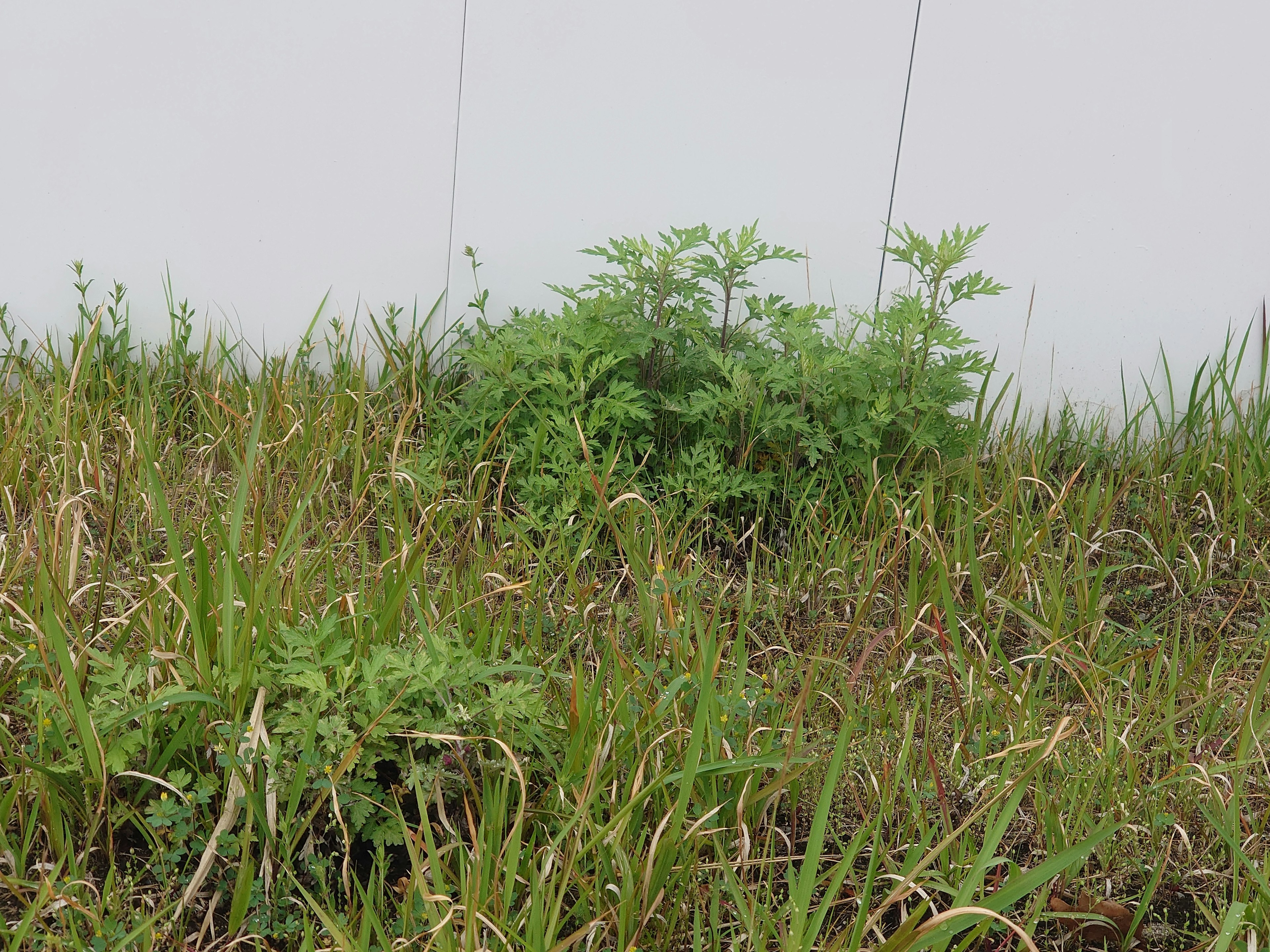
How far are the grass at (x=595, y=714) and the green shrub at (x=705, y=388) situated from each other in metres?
0.10

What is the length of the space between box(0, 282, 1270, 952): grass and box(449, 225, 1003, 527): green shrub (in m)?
0.10

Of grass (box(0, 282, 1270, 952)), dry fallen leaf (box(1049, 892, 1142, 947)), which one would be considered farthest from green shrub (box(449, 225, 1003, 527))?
dry fallen leaf (box(1049, 892, 1142, 947))

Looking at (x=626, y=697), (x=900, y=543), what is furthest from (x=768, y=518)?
(x=626, y=697)

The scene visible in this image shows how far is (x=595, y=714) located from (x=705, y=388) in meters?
1.30

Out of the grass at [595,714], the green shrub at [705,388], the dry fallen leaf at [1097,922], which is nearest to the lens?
the grass at [595,714]

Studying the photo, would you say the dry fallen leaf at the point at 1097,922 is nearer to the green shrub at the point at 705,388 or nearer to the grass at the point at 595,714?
the grass at the point at 595,714

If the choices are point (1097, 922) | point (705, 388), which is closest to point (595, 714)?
point (1097, 922)

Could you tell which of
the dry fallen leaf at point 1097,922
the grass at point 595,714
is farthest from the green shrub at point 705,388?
the dry fallen leaf at point 1097,922

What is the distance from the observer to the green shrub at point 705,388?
263 centimetres

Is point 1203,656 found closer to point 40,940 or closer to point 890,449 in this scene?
point 890,449

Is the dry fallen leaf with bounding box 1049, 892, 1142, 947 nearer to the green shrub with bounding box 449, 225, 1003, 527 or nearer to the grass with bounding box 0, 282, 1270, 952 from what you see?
the grass with bounding box 0, 282, 1270, 952

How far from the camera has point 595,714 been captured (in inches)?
69.9

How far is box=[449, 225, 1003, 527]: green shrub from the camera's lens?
2627 millimetres

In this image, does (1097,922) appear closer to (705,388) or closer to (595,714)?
(595,714)
